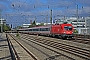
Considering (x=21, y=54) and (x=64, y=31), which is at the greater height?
(x=64, y=31)

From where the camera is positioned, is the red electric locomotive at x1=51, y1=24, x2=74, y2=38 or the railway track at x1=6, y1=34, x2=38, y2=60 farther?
the red electric locomotive at x1=51, y1=24, x2=74, y2=38

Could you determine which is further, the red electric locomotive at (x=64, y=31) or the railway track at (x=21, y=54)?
the red electric locomotive at (x=64, y=31)

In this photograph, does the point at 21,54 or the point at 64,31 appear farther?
the point at 64,31

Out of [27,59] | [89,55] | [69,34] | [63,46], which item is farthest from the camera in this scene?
[69,34]

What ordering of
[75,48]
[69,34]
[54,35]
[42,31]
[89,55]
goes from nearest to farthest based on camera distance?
1. [89,55]
2. [75,48]
3. [69,34]
4. [54,35]
5. [42,31]

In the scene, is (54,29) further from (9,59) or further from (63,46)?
(9,59)

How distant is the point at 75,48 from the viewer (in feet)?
65.4

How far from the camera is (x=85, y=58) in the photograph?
15906mm

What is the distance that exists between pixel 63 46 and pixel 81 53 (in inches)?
270

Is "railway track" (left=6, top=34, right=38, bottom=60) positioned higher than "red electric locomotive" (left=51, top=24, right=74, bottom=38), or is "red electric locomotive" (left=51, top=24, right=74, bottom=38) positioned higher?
"red electric locomotive" (left=51, top=24, right=74, bottom=38)

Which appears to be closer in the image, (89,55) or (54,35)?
(89,55)

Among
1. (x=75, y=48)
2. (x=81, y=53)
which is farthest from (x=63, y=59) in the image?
(x=75, y=48)

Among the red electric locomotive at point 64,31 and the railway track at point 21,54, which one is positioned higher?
the red electric locomotive at point 64,31

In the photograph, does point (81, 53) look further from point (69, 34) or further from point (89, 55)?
point (69, 34)
